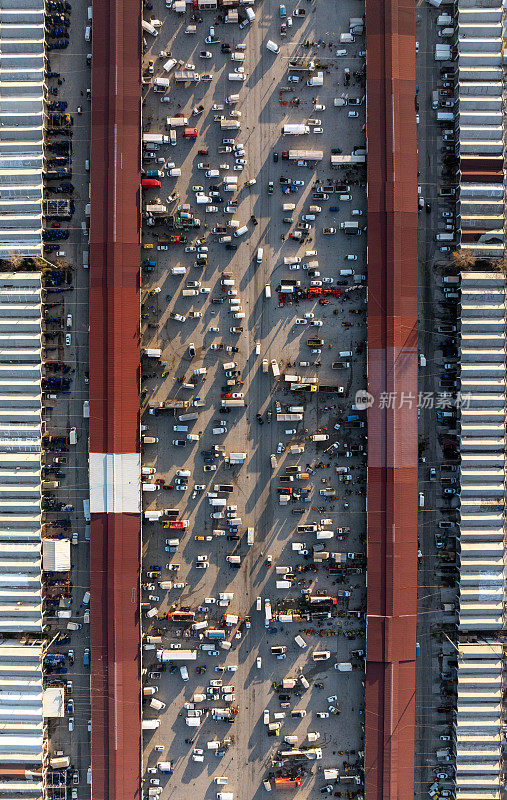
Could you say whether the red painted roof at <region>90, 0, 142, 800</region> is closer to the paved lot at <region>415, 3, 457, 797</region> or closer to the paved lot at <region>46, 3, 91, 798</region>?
the paved lot at <region>46, 3, 91, 798</region>

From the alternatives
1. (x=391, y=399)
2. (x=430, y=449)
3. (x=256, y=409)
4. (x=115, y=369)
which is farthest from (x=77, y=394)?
(x=430, y=449)

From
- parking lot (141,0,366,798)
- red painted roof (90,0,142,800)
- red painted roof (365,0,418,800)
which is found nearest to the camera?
red painted roof (90,0,142,800)

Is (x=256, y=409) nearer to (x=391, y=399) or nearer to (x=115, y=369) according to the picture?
(x=391, y=399)

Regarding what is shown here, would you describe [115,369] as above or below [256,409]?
above

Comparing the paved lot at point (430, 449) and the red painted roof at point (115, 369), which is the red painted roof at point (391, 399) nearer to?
the paved lot at point (430, 449)

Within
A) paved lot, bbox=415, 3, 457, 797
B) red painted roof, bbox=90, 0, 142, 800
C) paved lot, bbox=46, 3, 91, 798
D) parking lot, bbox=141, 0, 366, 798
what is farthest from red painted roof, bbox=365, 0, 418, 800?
paved lot, bbox=46, 3, 91, 798

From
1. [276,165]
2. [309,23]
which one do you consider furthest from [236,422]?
[309,23]
